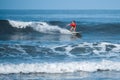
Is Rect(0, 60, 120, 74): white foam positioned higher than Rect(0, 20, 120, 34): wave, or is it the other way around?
Rect(0, 60, 120, 74): white foam

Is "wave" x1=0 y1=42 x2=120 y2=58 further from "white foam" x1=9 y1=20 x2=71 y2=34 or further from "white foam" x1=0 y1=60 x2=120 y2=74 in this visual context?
"white foam" x1=9 y1=20 x2=71 y2=34

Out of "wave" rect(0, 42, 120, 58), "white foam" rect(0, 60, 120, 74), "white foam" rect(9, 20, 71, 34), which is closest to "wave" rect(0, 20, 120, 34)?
"white foam" rect(9, 20, 71, 34)

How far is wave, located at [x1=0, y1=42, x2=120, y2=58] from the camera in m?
22.9

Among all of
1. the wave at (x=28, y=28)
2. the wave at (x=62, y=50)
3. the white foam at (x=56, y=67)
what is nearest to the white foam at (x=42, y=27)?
the wave at (x=28, y=28)

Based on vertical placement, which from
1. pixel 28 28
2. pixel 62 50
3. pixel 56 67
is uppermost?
pixel 56 67

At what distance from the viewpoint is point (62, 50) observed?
2439 cm

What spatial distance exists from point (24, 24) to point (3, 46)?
1672 cm

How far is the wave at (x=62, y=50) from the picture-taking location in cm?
2288

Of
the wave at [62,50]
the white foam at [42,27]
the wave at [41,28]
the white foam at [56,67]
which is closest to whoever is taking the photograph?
the white foam at [56,67]

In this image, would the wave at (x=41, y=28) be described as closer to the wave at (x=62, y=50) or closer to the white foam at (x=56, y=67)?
the wave at (x=62, y=50)

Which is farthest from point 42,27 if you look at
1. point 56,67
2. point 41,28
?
point 56,67

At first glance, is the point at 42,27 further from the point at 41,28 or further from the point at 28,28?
the point at 28,28

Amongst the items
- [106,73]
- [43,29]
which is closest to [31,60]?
[106,73]

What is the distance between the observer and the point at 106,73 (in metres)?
17.1
